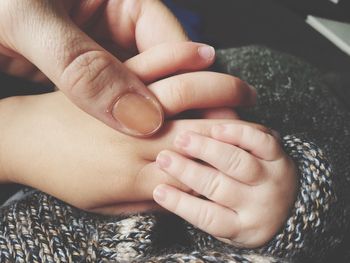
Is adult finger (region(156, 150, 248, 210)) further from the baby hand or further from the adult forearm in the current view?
the adult forearm

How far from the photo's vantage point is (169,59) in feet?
1.77

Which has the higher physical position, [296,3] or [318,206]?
[296,3]

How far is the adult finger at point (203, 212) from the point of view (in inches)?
19.8

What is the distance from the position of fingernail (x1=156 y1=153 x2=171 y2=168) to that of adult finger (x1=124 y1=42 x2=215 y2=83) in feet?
0.33

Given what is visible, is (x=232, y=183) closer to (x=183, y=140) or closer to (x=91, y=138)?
(x=183, y=140)

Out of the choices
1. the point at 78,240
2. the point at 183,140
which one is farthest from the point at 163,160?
the point at 78,240

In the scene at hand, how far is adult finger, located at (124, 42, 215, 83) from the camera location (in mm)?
542

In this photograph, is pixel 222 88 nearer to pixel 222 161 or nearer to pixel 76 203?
pixel 222 161

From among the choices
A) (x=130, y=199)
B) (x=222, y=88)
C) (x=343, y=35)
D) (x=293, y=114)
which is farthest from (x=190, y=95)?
(x=343, y=35)

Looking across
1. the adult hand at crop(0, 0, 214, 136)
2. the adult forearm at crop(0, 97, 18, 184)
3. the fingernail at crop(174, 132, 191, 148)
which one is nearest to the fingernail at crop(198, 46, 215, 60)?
the adult hand at crop(0, 0, 214, 136)

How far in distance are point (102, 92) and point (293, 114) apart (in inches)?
14.7

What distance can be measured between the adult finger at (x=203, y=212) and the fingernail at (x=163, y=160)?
25 mm

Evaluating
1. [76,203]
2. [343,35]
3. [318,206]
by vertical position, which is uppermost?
[343,35]

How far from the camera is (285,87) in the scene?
79cm
